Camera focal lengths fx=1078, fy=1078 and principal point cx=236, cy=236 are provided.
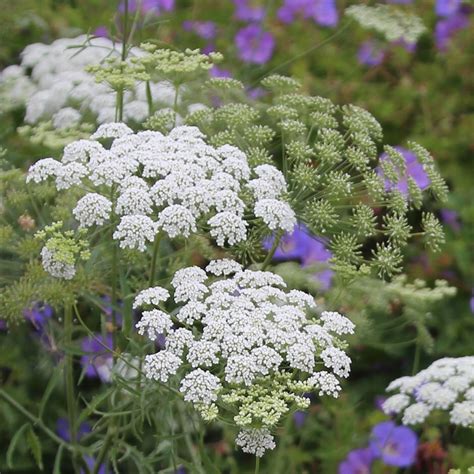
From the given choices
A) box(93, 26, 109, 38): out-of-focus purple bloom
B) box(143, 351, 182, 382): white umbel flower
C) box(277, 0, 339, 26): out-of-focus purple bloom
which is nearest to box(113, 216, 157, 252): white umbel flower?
box(143, 351, 182, 382): white umbel flower

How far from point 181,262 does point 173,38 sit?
2.05 metres

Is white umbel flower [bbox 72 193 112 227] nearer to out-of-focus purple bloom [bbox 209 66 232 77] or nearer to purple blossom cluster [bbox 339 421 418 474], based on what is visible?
purple blossom cluster [bbox 339 421 418 474]

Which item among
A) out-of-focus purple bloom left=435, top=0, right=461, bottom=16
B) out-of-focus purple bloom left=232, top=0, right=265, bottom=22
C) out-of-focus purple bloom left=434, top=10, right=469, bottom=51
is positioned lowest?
out-of-focus purple bloom left=434, top=10, right=469, bottom=51

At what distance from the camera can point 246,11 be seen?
5031 millimetres

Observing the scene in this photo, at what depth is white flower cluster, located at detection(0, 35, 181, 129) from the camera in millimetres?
3062

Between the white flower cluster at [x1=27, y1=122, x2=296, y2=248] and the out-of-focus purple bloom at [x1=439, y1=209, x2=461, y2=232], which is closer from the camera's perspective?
the white flower cluster at [x1=27, y1=122, x2=296, y2=248]

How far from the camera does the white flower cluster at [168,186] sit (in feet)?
7.36

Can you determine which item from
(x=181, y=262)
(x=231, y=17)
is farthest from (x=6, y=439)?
(x=231, y=17)

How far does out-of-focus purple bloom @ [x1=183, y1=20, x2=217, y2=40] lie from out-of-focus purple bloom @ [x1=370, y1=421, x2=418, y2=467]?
6.50ft

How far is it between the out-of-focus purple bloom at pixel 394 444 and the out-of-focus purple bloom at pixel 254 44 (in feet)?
5.87

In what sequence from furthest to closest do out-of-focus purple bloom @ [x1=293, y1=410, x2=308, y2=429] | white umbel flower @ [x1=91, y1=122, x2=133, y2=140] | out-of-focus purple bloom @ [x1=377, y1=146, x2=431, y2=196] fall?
out-of-focus purple bloom @ [x1=293, y1=410, x2=308, y2=429]
out-of-focus purple bloom @ [x1=377, y1=146, x2=431, y2=196]
white umbel flower @ [x1=91, y1=122, x2=133, y2=140]

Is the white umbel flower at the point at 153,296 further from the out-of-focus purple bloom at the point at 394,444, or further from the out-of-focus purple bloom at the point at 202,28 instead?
the out-of-focus purple bloom at the point at 202,28

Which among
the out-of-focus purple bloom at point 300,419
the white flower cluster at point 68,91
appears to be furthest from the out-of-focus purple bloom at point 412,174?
the out-of-focus purple bloom at point 300,419

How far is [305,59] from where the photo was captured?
492 centimetres
